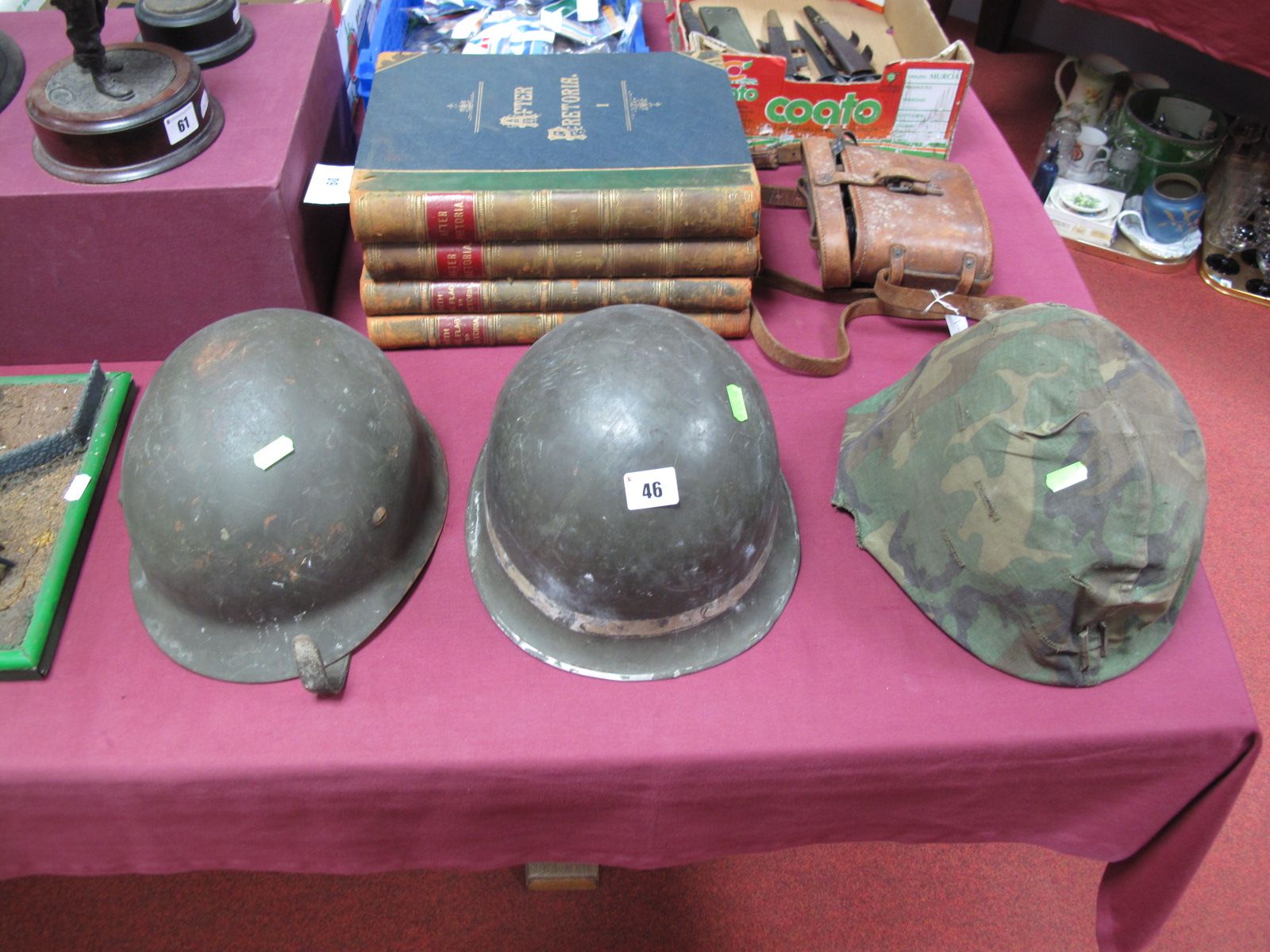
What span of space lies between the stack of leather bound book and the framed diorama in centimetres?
55

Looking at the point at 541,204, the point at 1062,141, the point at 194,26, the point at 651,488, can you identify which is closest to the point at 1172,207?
the point at 1062,141

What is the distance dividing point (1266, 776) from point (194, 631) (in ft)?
7.87

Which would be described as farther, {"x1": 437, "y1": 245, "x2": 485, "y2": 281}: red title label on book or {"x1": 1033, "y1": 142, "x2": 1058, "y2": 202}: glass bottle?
{"x1": 1033, "y1": 142, "x2": 1058, "y2": 202}: glass bottle

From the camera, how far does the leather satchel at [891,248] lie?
1977 millimetres

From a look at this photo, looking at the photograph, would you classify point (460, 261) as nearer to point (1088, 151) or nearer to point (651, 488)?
point (651, 488)

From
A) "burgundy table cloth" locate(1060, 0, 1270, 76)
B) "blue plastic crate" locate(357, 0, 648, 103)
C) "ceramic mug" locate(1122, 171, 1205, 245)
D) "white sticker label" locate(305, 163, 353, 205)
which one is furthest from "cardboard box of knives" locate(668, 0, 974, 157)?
"ceramic mug" locate(1122, 171, 1205, 245)

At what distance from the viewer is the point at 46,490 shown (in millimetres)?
1615

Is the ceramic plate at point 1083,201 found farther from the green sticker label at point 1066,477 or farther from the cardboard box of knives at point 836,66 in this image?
the green sticker label at point 1066,477

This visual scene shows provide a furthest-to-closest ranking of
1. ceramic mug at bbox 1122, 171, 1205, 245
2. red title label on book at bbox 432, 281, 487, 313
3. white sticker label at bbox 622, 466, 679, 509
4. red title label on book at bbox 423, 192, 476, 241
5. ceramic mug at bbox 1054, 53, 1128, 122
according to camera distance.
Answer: ceramic mug at bbox 1054, 53, 1128, 122
ceramic mug at bbox 1122, 171, 1205, 245
red title label on book at bbox 432, 281, 487, 313
red title label on book at bbox 423, 192, 476, 241
white sticker label at bbox 622, 466, 679, 509

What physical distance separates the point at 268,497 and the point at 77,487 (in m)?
0.55

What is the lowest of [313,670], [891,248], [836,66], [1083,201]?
[1083,201]

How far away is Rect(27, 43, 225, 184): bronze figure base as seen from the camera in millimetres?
1622

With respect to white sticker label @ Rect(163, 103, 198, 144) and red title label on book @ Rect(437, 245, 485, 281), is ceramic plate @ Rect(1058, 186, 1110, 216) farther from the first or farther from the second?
white sticker label @ Rect(163, 103, 198, 144)

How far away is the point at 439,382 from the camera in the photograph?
6.18ft
